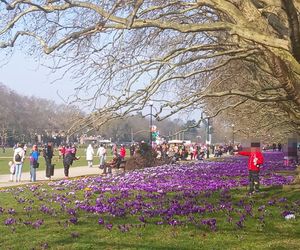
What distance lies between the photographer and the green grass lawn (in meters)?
7.34

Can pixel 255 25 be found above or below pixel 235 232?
above

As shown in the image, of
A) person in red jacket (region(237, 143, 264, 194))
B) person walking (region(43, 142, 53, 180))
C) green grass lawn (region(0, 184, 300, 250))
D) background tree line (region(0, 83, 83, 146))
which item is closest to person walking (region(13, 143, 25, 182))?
person walking (region(43, 142, 53, 180))

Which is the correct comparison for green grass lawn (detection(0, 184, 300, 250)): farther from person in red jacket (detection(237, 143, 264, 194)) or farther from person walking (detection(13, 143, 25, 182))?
person walking (detection(13, 143, 25, 182))

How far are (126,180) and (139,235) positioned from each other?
9.54m

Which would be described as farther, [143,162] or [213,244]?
[143,162]

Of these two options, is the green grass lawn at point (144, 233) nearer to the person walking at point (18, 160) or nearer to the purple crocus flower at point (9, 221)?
the purple crocus flower at point (9, 221)

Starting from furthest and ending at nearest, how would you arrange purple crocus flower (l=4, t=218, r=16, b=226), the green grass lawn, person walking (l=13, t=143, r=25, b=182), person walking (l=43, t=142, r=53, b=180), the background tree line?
the background tree line < person walking (l=43, t=142, r=53, b=180) < person walking (l=13, t=143, r=25, b=182) < purple crocus flower (l=4, t=218, r=16, b=226) < the green grass lawn

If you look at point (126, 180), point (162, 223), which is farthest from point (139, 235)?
point (126, 180)

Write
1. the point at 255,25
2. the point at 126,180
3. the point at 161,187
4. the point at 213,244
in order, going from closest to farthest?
the point at 213,244 < the point at 255,25 < the point at 161,187 < the point at 126,180

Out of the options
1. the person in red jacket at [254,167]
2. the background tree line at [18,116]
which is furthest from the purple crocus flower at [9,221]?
the background tree line at [18,116]

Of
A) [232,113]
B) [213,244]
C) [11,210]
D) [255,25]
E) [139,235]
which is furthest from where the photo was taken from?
[232,113]

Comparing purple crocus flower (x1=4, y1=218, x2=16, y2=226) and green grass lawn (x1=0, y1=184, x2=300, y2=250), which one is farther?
purple crocus flower (x1=4, y1=218, x2=16, y2=226)

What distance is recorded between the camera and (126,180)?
1742 cm

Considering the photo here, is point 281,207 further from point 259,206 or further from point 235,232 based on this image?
point 235,232
